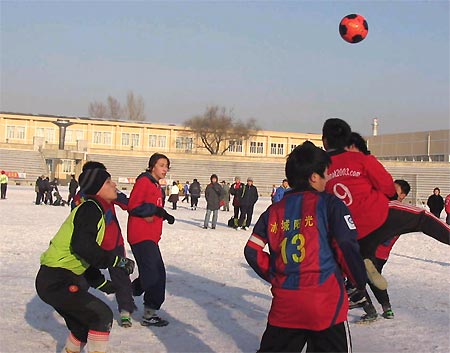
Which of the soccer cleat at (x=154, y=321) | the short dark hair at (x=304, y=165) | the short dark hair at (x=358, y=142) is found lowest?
the soccer cleat at (x=154, y=321)

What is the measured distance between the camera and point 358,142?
5219 mm

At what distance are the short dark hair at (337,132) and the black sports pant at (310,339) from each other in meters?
1.96

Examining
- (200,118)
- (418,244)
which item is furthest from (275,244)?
(200,118)

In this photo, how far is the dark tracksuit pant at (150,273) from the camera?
22.3 ft

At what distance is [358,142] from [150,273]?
2811 mm

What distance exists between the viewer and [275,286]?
3600 millimetres

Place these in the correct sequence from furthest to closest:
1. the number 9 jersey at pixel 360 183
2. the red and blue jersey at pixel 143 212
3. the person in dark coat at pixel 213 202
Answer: the person in dark coat at pixel 213 202 < the red and blue jersey at pixel 143 212 < the number 9 jersey at pixel 360 183

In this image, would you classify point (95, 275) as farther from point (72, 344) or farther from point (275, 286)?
point (275, 286)

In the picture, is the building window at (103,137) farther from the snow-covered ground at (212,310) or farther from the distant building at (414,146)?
the snow-covered ground at (212,310)

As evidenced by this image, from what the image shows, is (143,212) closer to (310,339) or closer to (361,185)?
(361,185)

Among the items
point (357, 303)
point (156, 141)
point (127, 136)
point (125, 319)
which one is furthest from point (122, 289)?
point (156, 141)

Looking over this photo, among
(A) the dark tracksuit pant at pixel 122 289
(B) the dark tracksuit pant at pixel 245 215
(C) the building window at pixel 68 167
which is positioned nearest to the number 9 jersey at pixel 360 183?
(A) the dark tracksuit pant at pixel 122 289

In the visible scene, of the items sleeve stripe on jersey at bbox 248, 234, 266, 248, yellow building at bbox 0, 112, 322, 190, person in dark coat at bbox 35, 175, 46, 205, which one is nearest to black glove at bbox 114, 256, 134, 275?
sleeve stripe on jersey at bbox 248, 234, 266, 248

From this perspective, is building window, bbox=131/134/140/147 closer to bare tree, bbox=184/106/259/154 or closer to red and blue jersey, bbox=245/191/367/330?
bare tree, bbox=184/106/259/154
